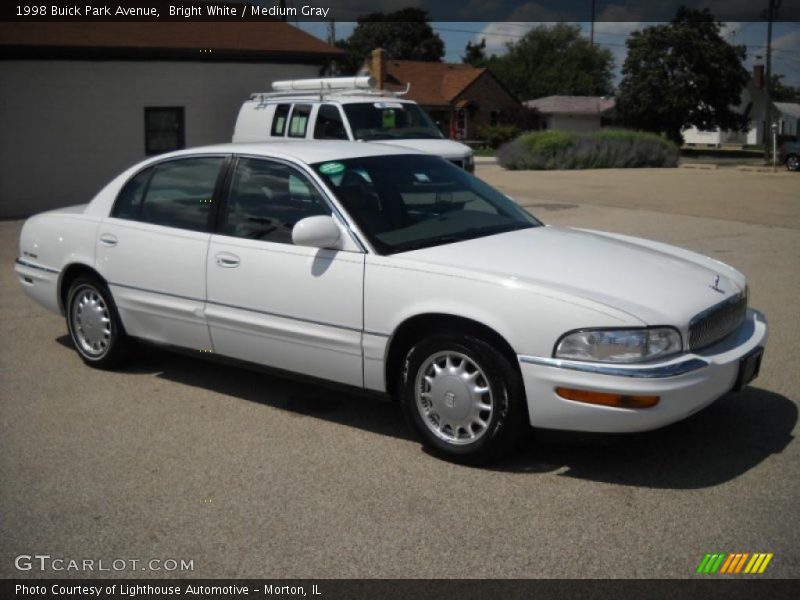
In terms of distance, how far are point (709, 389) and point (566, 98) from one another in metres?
76.7

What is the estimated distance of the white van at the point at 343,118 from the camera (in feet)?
48.2

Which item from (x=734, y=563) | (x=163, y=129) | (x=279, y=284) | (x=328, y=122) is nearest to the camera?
(x=734, y=563)

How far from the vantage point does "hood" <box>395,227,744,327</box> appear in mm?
4422

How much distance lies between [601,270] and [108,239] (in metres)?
3.25

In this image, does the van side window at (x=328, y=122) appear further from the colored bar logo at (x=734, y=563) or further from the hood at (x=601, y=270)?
the colored bar logo at (x=734, y=563)

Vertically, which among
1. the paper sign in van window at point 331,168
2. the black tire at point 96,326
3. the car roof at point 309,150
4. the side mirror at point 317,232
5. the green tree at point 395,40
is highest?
the green tree at point 395,40

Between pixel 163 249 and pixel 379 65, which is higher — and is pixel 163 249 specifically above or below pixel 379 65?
below

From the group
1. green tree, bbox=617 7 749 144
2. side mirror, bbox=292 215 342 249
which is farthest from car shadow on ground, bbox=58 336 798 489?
green tree, bbox=617 7 749 144

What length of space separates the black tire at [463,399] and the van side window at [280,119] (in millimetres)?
11146

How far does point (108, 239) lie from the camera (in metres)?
6.18

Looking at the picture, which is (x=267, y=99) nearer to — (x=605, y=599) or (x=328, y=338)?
(x=328, y=338)

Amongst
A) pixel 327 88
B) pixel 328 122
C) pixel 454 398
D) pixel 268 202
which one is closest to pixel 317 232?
pixel 268 202

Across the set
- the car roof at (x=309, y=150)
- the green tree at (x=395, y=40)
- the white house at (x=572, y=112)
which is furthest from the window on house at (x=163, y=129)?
the green tree at (x=395, y=40)

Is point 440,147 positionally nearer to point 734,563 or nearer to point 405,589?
point 734,563
